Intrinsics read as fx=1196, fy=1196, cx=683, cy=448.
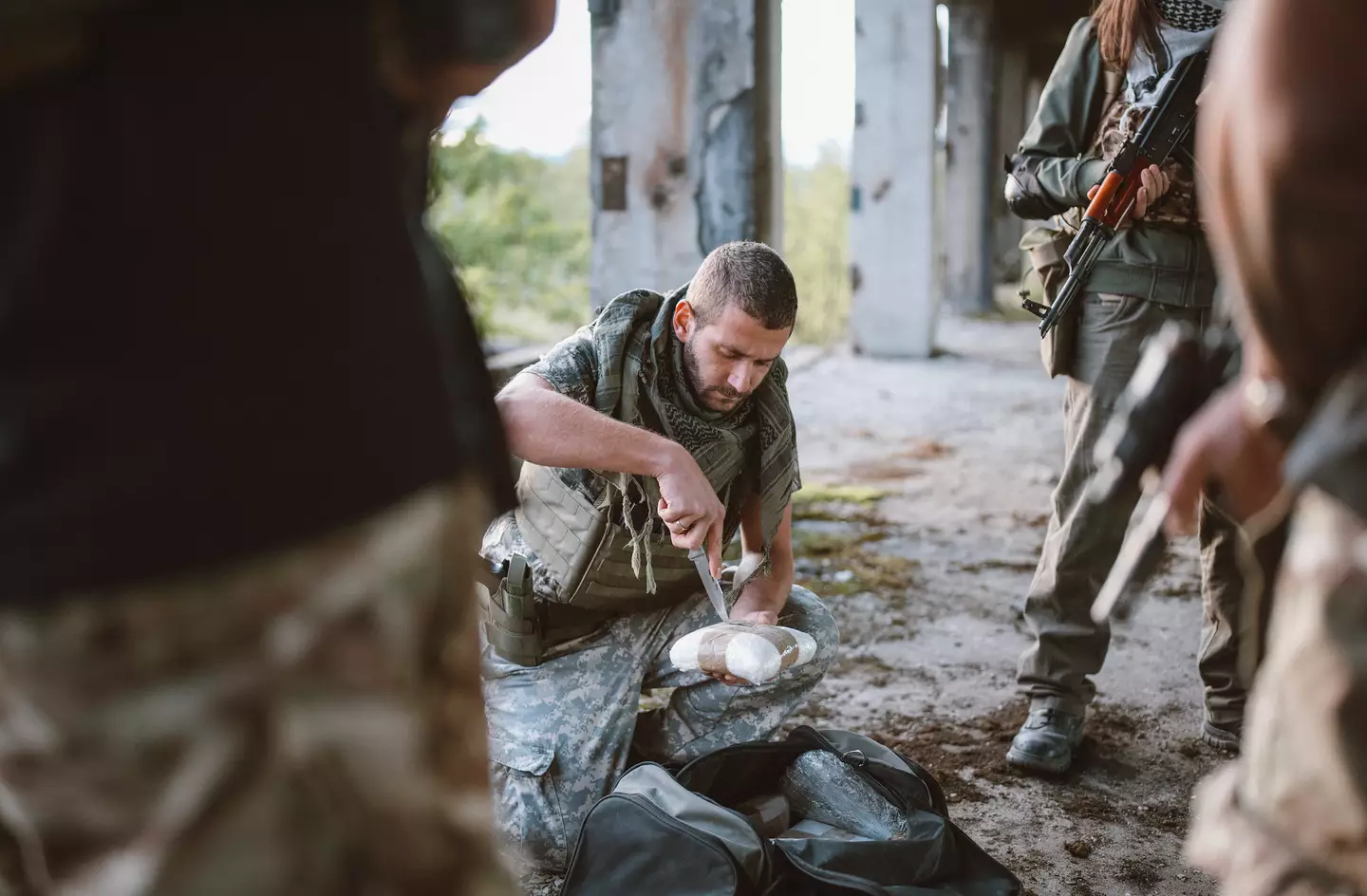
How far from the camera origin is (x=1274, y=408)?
46.0 inches

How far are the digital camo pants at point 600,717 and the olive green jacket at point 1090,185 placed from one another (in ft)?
3.67

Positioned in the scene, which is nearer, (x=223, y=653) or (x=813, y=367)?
(x=223, y=653)

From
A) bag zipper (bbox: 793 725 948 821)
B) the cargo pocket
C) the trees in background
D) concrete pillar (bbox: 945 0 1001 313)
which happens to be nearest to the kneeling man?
the cargo pocket

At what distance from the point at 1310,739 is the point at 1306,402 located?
0.32 metres

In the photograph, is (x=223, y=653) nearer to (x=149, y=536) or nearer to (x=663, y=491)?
(x=149, y=536)

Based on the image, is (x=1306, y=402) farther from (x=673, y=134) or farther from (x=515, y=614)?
(x=673, y=134)

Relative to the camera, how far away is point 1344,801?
100cm

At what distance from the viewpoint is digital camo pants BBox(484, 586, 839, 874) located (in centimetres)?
252

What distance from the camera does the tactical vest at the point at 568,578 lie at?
2570 mm

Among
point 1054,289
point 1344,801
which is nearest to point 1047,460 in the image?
point 1054,289

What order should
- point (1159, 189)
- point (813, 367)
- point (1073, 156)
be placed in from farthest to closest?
point (813, 367) → point (1073, 156) → point (1159, 189)

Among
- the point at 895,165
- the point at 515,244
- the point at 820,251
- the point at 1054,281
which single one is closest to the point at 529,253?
the point at 515,244

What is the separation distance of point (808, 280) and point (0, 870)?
20.9 metres

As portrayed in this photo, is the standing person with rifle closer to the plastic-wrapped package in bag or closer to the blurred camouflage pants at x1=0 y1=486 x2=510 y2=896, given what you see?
the plastic-wrapped package in bag
